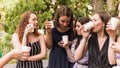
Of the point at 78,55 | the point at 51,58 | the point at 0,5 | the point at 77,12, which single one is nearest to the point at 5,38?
the point at 0,5

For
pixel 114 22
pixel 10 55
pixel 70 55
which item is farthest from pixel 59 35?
pixel 10 55

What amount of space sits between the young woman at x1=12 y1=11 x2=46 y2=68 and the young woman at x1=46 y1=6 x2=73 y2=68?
0.16 meters

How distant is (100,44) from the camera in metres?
3.75

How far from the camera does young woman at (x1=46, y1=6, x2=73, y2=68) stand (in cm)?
429

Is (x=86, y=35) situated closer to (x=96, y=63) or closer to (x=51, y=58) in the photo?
(x=96, y=63)

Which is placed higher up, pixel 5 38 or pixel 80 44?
pixel 80 44

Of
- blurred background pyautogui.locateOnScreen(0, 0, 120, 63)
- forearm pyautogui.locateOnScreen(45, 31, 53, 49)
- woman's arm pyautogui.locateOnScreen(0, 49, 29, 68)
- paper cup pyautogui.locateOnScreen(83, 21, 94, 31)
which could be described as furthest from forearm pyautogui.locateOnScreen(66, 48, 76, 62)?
blurred background pyautogui.locateOnScreen(0, 0, 120, 63)

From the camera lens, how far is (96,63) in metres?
3.68

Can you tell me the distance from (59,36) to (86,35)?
67 cm

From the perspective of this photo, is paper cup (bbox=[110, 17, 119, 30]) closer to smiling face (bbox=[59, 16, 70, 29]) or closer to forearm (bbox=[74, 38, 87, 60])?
forearm (bbox=[74, 38, 87, 60])

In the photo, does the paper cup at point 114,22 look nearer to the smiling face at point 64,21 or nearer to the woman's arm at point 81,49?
the woman's arm at point 81,49

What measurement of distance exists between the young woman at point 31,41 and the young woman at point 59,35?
159 millimetres

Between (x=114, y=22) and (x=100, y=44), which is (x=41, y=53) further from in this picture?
(x=114, y=22)

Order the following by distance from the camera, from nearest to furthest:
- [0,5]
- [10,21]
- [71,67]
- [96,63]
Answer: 1. [96,63]
2. [71,67]
3. [10,21]
4. [0,5]
